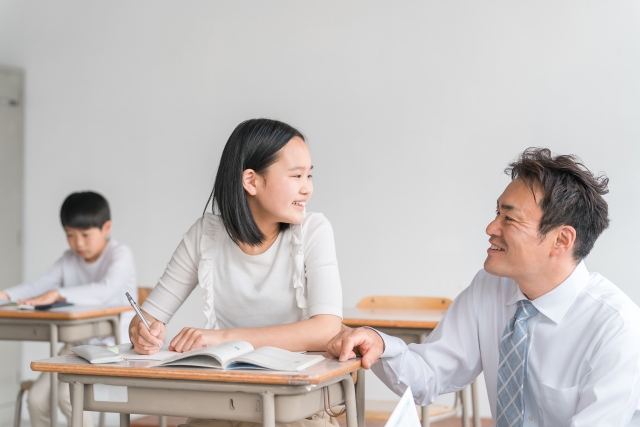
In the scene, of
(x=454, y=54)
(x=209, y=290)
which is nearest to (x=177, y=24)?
(x=454, y=54)

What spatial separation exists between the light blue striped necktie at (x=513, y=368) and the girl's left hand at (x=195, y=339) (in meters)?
0.62

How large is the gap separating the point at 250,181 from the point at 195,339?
1.55 ft

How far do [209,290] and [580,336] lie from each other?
35.9 inches

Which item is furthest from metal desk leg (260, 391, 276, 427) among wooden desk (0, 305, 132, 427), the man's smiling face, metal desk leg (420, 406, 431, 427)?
wooden desk (0, 305, 132, 427)

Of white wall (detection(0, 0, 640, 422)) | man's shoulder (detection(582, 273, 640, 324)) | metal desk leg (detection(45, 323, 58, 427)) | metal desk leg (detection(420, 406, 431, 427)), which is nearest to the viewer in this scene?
man's shoulder (detection(582, 273, 640, 324))

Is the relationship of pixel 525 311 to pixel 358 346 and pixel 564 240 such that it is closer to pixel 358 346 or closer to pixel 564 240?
pixel 564 240

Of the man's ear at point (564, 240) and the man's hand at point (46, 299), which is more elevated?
the man's ear at point (564, 240)

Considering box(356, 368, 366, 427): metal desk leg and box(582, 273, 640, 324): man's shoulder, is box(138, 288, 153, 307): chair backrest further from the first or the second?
box(582, 273, 640, 324): man's shoulder

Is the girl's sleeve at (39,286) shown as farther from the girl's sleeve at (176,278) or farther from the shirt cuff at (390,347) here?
the shirt cuff at (390,347)

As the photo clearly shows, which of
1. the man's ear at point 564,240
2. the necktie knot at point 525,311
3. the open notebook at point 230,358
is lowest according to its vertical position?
the open notebook at point 230,358

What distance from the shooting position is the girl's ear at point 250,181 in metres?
1.93

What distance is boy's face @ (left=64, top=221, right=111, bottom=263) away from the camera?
3.75m

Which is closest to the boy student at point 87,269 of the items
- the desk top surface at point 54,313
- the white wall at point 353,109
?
the desk top surface at point 54,313

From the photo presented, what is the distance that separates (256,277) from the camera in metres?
1.92
